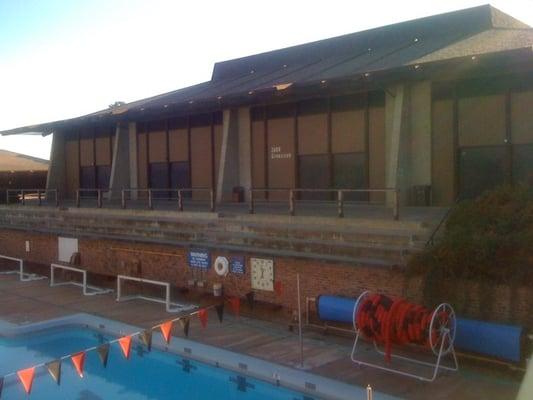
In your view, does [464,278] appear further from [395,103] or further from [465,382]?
Result: [395,103]

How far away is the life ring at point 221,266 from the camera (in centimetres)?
1499

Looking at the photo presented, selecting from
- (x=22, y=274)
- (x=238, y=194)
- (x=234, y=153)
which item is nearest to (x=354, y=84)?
(x=234, y=153)

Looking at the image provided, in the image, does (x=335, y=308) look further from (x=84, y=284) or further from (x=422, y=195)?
(x=84, y=284)

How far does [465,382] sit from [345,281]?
→ 11.7ft

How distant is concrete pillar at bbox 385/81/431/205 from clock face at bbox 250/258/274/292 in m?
4.36

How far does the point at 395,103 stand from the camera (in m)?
16.5

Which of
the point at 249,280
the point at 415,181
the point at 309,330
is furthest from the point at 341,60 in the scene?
the point at 309,330

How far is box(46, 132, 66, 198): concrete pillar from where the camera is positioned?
29.1 metres

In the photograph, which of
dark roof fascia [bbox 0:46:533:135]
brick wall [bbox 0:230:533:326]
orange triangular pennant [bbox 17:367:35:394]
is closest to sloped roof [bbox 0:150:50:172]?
dark roof fascia [bbox 0:46:533:135]

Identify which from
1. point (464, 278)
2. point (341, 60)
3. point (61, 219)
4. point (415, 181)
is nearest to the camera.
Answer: point (464, 278)

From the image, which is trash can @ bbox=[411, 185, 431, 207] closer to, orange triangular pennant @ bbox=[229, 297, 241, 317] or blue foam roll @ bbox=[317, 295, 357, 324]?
blue foam roll @ bbox=[317, 295, 357, 324]

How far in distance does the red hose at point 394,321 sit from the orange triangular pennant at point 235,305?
15.1ft

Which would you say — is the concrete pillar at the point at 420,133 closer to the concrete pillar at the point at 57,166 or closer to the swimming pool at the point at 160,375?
the swimming pool at the point at 160,375

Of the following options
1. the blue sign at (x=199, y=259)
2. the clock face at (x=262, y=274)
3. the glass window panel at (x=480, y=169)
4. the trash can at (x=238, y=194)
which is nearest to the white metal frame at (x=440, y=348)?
the clock face at (x=262, y=274)
